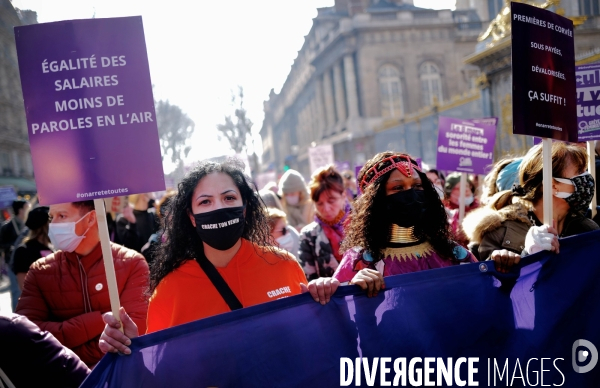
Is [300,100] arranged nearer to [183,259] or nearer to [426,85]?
[426,85]

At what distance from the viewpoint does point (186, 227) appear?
8.95ft

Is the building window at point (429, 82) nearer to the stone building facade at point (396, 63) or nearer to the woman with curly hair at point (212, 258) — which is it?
the stone building facade at point (396, 63)

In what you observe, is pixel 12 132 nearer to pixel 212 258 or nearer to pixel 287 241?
pixel 287 241

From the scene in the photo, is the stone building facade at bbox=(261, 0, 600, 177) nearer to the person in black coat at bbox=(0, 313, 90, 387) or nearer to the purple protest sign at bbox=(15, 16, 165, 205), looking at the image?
the purple protest sign at bbox=(15, 16, 165, 205)

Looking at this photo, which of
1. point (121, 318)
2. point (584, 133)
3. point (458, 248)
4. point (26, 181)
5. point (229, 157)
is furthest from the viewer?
point (26, 181)

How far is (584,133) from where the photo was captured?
4062 mm

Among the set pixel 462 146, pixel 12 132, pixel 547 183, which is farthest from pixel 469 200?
pixel 12 132

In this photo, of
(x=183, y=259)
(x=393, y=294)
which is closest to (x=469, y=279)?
(x=393, y=294)

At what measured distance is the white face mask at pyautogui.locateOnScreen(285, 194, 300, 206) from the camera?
691 centimetres

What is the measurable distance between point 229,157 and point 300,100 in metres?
63.9

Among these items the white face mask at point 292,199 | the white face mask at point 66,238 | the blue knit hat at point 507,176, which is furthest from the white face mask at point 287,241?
the white face mask at point 66,238

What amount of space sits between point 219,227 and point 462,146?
4.96 m

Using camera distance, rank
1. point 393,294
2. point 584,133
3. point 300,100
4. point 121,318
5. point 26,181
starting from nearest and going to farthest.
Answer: point 121,318 < point 393,294 < point 584,133 < point 26,181 < point 300,100

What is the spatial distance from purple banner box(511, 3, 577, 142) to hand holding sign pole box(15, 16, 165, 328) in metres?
1.59
